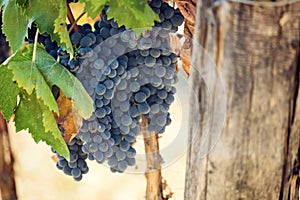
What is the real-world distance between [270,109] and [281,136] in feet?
0.12

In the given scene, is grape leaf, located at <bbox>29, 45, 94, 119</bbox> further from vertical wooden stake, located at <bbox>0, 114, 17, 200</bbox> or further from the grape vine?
vertical wooden stake, located at <bbox>0, 114, 17, 200</bbox>

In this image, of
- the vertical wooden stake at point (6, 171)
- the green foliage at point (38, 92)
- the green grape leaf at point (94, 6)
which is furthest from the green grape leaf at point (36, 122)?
the vertical wooden stake at point (6, 171)

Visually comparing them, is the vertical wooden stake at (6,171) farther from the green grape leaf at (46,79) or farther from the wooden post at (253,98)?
A: the wooden post at (253,98)

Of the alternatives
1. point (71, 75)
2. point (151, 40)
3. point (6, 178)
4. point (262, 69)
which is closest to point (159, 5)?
point (151, 40)

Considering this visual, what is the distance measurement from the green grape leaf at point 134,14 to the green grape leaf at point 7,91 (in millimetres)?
190

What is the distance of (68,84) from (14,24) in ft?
0.41

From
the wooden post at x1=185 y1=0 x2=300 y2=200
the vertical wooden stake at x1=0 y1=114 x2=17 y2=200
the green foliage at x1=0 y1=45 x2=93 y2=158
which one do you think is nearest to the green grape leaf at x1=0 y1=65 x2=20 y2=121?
the green foliage at x1=0 y1=45 x2=93 y2=158

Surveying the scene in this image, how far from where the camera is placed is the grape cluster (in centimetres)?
69

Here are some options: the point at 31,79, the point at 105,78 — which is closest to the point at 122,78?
the point at 105,78

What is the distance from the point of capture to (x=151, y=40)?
2.27 feet

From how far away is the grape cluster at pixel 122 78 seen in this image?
2.27ft

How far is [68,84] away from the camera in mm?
697

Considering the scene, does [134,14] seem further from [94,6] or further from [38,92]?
[38,92]

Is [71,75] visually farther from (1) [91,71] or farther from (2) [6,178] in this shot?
(2) [6,178]
